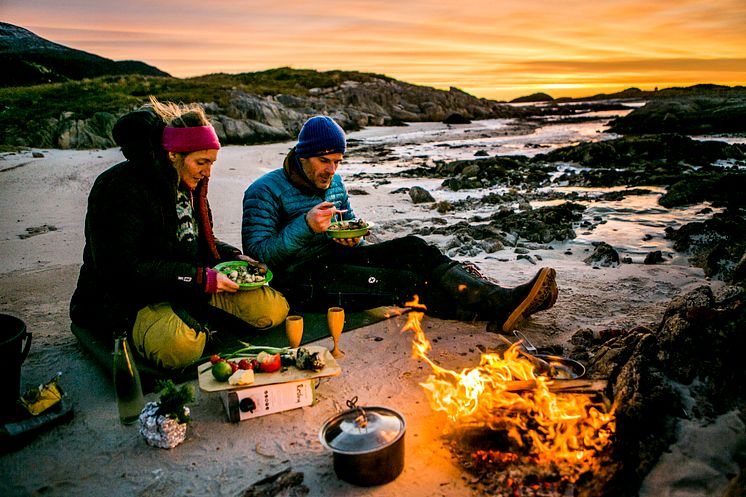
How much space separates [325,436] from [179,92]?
37648 millimetres

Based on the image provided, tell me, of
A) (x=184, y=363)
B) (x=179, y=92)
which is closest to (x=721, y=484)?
(x=184, y=363)

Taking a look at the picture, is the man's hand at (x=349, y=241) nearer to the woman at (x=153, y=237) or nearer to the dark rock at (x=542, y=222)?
the woman at (x=153, y=237)

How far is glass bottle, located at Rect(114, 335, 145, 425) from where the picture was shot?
3.66 metres

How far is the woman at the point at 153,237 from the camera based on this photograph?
13.5 feet

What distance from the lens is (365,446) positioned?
3.04m

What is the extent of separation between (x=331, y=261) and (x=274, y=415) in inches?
80.8

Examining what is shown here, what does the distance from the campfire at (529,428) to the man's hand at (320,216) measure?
2.06 meters

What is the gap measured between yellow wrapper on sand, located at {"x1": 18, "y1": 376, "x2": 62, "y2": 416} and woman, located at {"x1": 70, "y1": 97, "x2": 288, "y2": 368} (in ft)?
1.96

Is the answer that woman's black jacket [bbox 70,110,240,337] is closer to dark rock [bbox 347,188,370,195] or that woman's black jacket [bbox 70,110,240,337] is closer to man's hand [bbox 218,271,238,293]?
man's hand [bbox 218,271,238,293]

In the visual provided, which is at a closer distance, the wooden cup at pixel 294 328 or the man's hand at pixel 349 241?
the wooden cup at pixel 294 328

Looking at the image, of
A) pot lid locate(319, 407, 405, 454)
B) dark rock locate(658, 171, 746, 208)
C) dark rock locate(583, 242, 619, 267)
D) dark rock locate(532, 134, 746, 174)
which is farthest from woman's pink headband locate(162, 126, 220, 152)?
dark rock locate(532, 134, 746, 174)

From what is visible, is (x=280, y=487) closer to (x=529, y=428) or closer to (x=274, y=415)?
(x=274, y=415)

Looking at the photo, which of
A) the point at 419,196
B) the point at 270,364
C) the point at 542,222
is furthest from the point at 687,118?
the point at 270,364

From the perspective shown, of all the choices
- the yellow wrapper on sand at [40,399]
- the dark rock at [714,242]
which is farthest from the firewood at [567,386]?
the dark rock at [714,242]
